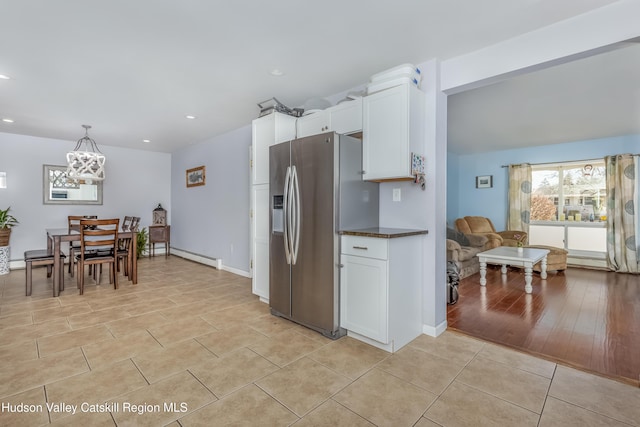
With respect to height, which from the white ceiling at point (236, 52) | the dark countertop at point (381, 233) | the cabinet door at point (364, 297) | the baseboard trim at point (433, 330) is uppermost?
the white ceiling at point (236, 52)

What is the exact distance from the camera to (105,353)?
230 centimetres

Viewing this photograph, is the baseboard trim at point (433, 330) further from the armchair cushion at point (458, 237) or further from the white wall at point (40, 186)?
the white wall at point (40, 186)

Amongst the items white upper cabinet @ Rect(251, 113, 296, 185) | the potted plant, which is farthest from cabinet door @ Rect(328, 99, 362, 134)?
the potted plant

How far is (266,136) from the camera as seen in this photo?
344 cm

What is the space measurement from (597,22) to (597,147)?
195 inches

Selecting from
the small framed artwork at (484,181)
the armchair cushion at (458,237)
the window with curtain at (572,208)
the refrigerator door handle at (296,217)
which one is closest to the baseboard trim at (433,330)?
the refrigerator door handle at (296,217)

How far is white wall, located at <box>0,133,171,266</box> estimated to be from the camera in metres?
5.43

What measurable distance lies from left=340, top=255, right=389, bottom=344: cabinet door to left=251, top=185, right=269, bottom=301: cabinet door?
1193 millimetres

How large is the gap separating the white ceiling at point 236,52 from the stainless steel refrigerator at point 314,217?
76cm

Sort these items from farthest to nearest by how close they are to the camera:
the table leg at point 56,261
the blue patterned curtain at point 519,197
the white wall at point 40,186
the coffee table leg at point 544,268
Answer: the blue patterned curtain at point 519,197, the white wall at point 40,186, the coffee table leg at point 544,268, the table leg at point 56,261

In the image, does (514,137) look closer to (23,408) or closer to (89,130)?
(23,408)

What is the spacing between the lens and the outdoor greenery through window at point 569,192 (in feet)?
19.2

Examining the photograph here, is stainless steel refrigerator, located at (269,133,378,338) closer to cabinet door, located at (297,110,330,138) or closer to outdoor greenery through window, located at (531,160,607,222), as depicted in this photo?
cabinet door, located at (297,110,330,138)

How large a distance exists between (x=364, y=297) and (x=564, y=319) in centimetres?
219
